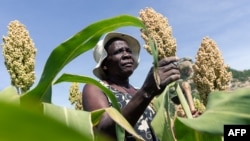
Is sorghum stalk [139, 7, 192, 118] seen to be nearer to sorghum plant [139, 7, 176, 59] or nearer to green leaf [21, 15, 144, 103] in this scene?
sorghum plant [139, 7, 176, 59]

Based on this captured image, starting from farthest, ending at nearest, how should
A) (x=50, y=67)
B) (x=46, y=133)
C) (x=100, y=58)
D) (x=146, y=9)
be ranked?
(x=146, y=9) < (x=100, y=58) < (x=50, y=67) < (x=46, y=133)

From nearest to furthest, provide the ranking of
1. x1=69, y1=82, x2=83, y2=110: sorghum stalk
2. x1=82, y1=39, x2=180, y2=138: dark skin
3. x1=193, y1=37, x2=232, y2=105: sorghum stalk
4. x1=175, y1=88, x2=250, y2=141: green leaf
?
x1=175, y1=88, x2=250, y2=141: green leaf
x1=82, y1=39, x2=180, y2=138: dark skin
x1=193, y1=37, x2=232, y2=105: sorghum stalk
x1=69, y1=82, x2=83, y2=110: sorghum stalk

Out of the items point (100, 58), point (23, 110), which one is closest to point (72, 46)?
point (23, 110)

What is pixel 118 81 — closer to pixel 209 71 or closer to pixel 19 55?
pixel 209 71

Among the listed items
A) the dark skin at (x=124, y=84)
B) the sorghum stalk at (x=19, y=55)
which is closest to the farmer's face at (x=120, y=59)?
the dark skin at (x=124, y=84)

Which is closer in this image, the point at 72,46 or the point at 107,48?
the point at 72,46

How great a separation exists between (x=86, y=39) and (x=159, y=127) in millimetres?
180

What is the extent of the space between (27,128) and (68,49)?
495 millimetres

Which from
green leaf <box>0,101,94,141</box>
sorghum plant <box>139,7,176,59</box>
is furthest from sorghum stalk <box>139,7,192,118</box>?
green leaf <box>0,101,94,141</box>

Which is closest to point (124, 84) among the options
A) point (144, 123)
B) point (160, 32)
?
point (144, 123)

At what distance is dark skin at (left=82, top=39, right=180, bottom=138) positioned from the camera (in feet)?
3.98

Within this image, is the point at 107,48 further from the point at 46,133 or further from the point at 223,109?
the point at 46,133

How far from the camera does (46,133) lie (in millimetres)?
85

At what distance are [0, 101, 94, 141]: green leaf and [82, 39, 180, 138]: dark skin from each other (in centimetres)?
111
